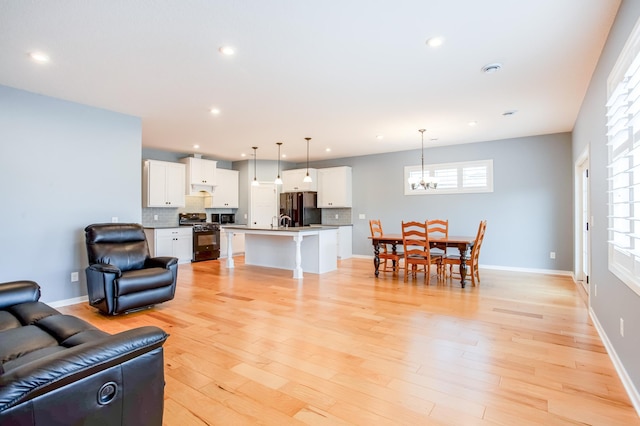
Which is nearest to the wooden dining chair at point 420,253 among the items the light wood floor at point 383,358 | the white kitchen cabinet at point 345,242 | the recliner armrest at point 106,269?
the light wood floor at point 383,358

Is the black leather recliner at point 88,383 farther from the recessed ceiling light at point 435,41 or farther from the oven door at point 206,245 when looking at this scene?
the oven door at point 206,245

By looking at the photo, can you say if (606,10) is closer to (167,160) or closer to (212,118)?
(212,118)

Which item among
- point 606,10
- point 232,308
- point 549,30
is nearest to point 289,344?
point 232,308

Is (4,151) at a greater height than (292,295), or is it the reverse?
(4,151)

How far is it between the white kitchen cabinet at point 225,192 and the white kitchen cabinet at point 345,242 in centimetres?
299

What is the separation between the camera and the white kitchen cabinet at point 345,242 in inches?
309

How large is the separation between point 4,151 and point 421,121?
5.38m

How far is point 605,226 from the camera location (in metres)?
2.73

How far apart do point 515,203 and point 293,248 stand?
435cm

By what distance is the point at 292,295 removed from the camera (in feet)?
14.6

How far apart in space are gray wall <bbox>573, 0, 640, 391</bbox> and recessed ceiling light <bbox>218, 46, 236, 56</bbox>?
2.80 metres

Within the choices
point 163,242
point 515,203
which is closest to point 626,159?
point 515,203

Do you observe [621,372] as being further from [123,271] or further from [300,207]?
[300,207]

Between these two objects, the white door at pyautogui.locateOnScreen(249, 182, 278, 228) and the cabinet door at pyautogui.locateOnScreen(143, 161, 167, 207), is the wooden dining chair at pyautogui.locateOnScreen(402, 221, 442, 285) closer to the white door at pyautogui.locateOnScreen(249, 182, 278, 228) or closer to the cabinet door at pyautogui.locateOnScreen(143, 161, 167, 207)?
the white door at pyautogui.locateOnScreen(249, 182, 278, 228)
